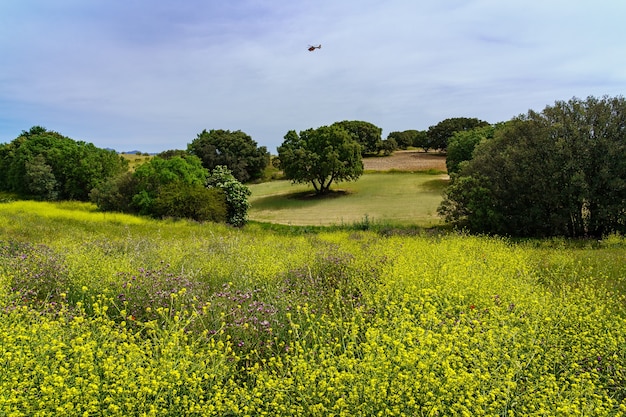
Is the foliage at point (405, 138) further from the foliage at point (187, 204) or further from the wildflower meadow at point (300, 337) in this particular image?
the wildflower meadow at point (300, 337)

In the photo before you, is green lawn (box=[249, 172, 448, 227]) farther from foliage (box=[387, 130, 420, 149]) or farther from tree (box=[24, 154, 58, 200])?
foliage (box=[387, 130, 420, 149])

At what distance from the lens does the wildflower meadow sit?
3426 mm

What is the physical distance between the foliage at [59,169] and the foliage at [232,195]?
9956mm

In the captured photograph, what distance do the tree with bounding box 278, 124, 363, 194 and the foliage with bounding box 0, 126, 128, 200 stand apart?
17.3 m

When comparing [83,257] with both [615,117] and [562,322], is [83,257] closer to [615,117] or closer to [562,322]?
[562,322]

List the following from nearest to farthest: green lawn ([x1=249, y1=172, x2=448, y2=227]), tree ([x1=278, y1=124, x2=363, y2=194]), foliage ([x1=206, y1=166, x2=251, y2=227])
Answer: foliage ([x1=206, y1=166, x2=251, y2=227]), green lawn ([x1=249, y1=172, x2=448, y2=227]), tree ([x1=278, y1=124, x2=363, y2=194])

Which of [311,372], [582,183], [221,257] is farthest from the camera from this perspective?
[582,183]

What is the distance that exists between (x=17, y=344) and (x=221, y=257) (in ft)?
17.2

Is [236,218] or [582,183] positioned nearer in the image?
[582,183]

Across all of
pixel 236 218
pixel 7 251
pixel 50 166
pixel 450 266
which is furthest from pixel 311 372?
pixel 50 166

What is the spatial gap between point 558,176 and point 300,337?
62.6ft

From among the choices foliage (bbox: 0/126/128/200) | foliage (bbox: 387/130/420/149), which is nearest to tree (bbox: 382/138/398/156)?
foliage (bbox: 387/130/420/149)

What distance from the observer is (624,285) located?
8.34 metres

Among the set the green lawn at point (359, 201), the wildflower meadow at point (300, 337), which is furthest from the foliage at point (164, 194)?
the wildflower meadow at point (300, 337)
